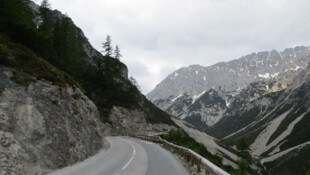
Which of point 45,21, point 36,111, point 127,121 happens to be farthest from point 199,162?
point 127,121

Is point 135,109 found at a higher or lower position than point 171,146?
higher

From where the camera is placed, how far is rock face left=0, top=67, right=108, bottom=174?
19969mm

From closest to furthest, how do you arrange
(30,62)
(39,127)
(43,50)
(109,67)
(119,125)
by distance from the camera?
(39,127), (30,62), (43,50), (119,125), (109,67)

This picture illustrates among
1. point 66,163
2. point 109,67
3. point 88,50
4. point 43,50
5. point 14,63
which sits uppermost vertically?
point 88,50

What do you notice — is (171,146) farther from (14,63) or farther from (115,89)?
(115,89)

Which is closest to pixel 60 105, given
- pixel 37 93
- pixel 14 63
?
pixel 37 93

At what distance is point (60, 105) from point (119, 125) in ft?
223

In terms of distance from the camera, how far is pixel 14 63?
95.5ft

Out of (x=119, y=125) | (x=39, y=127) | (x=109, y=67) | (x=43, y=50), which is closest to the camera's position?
(x=39, y=127)

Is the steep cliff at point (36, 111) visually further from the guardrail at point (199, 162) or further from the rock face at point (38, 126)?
the guardrail at point (199, 162)

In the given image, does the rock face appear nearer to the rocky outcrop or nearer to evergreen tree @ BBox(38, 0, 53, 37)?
evergreen tree @ BBox(38, 0, 53, 37)

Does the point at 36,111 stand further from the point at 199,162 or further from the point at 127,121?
the point at 127,121

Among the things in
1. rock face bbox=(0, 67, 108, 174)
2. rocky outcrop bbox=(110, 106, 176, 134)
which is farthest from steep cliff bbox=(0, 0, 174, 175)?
rocky outcrop bbox=(110, 106, 176, 134)

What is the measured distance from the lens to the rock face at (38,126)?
19969mm
